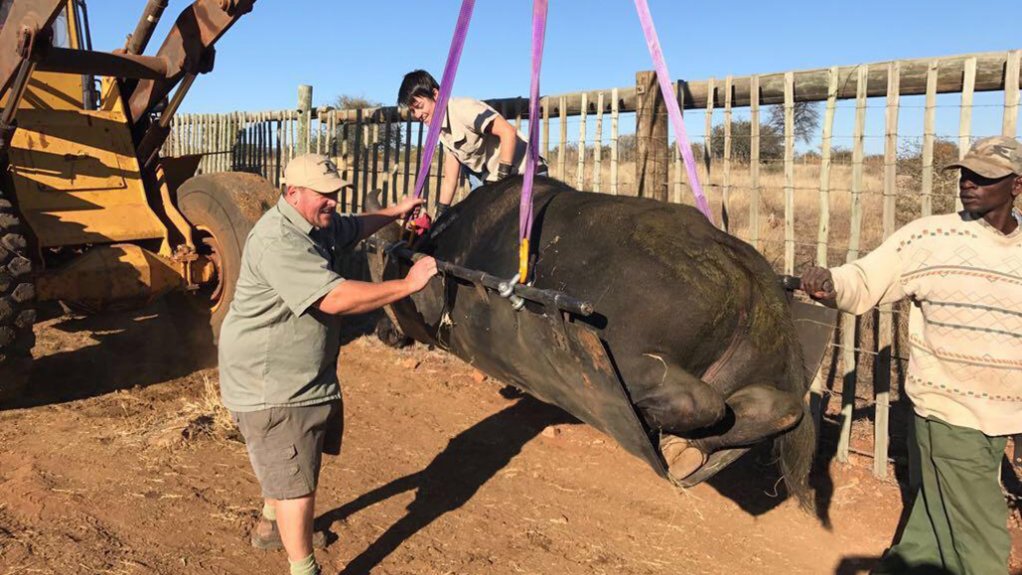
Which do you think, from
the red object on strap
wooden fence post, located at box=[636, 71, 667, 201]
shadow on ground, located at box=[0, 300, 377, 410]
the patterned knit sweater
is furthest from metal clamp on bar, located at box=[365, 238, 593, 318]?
shadow on ground, located at box=[0, 300, 377, 410]

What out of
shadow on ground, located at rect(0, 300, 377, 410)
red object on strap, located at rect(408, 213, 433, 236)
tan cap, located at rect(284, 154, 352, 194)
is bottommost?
shadow on ground, located at rect(0, 300, 377, 410)

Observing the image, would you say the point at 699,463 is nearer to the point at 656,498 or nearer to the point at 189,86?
the point at 656,498

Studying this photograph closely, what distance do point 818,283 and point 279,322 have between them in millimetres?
2236

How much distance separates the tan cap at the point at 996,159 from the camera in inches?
115

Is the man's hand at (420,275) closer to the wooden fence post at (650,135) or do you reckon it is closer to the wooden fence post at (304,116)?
the wooden fence post at (650,135)

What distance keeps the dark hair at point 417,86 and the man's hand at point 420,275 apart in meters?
1.96

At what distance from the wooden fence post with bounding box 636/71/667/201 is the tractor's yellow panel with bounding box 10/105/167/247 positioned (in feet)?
11.5

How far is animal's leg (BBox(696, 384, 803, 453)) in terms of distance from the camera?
298cm

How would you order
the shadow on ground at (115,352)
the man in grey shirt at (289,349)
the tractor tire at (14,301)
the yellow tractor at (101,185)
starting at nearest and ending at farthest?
1. the man in grey shirt at (289,349)
2. the tractor tire at (14,301)
3. the yellow tractor at (101,185)
4. the shadow on ground at (115,352)

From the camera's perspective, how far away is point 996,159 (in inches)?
115

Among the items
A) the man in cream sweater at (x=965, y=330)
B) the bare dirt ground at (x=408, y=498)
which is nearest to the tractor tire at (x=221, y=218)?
the bare dirt ground at (x=408, y=498)

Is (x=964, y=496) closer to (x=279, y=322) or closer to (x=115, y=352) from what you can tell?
(x=279, y=322)

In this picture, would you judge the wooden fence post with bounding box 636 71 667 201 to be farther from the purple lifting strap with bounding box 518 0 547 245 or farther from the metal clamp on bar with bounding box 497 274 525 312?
the metal clamp on bar with bounding box 497 274 525 312

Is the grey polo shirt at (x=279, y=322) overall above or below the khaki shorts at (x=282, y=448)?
above
